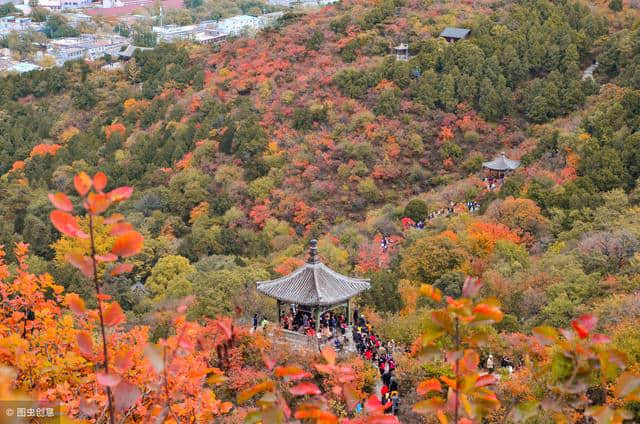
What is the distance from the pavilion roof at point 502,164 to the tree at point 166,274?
45.8 ft

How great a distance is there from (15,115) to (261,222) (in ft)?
91.2

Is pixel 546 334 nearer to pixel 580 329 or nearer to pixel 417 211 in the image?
pixel 580 329

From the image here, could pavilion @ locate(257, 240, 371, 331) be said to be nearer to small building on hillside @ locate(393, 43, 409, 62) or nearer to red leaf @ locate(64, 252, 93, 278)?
red leaf @ locate(64, 252, 93, 278)

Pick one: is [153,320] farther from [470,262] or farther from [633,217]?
[633,217]

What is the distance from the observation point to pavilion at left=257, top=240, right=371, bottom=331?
18.5m

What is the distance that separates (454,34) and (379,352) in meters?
28.8

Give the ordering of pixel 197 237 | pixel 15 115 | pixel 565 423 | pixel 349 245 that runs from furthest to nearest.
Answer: pixel 15 115
pixel 197 237
pixel 349 245
pixel 565 423

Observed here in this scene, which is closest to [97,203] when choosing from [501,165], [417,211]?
[417,211]

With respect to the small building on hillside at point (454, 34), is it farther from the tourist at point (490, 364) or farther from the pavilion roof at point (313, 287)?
the tourist at point (490, 364)

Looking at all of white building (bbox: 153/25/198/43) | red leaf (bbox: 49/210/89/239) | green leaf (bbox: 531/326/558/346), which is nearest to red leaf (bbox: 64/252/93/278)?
red leaf (bbox: 49/210/89/239)

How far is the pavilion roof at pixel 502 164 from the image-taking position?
33625 mm

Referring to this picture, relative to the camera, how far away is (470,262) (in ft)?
80.0

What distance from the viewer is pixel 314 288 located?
18.6 m

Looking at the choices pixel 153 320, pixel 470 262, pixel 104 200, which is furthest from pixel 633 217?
pixel 104 200
